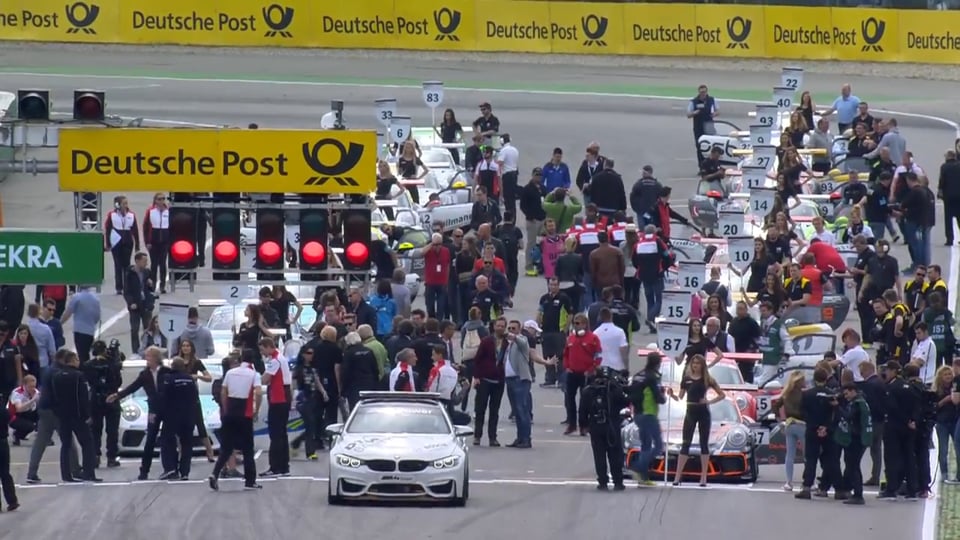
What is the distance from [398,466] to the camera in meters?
20.2

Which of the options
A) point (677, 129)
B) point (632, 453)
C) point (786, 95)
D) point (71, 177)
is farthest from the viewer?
point (677, 129)

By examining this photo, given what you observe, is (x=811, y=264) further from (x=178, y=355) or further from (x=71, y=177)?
(x=71, y=177)

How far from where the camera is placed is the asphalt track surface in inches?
767

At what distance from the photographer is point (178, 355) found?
22.7m

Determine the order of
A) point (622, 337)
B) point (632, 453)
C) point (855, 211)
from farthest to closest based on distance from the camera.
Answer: point (855, 211)
point (622, 337)
point (632, 453)

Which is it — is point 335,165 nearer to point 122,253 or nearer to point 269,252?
point 269,252

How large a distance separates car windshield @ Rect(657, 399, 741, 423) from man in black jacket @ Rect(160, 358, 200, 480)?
15.8 feet

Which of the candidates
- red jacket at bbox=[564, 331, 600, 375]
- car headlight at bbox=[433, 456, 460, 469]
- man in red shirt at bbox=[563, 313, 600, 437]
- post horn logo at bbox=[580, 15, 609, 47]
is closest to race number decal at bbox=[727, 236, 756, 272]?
man in red shirt at bbox=[563, 313, 600, 437]

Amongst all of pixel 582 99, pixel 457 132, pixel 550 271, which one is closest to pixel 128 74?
pixel 582 99

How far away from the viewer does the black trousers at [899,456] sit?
2098cm

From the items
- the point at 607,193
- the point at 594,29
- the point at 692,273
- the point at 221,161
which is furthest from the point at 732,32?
the point at 221,161

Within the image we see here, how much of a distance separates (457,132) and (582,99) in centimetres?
1108

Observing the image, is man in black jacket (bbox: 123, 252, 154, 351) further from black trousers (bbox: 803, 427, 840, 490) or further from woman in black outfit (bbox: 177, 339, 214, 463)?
black trousers (bbox: 803, 427, 840, 490)

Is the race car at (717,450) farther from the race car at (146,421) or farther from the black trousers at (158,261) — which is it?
the black trousers at (158,261)
